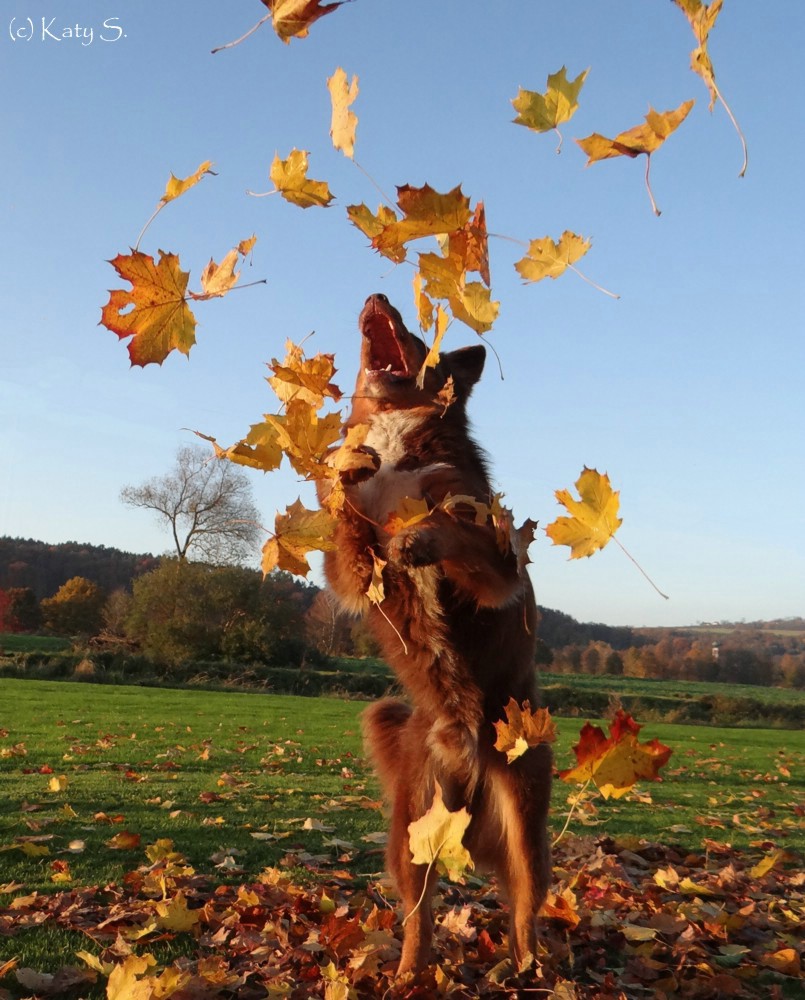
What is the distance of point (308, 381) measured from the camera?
3088 mm

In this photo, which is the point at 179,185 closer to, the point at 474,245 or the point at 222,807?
the point at 474,245

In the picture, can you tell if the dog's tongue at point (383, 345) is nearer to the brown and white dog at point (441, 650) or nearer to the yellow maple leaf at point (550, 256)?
the brown and white dog at point (441, 650)

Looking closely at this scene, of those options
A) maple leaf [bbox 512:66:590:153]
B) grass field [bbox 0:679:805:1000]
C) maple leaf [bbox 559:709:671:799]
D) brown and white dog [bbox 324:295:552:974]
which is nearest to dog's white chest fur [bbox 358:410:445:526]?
brown and white dog [bbox 324:295:552:974]

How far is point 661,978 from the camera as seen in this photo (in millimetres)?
3633

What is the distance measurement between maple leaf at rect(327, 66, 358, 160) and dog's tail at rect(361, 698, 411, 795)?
8.85ft

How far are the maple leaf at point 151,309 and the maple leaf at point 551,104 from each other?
1225 mm

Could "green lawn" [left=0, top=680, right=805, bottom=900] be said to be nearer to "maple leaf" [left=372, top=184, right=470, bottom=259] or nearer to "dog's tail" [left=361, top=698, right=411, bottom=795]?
"dog's tail" [left=361, top=698, right=411, bottom=795]

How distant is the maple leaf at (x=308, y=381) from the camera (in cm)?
308

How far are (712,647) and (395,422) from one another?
181 ft

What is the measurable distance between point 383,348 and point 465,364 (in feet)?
2.05

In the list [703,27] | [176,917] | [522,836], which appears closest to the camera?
[703,27]

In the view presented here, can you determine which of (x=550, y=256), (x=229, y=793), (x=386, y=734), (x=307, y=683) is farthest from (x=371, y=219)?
(x=307, y=683)

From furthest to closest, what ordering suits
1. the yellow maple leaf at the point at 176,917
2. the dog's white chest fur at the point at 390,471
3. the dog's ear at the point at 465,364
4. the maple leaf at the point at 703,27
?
the dog's ear at the point at 465,364, the dog's white chest fur at the point at 390,471, the yellow maple leaf at the point at 176,917, the maple leaf at the point at 703,27

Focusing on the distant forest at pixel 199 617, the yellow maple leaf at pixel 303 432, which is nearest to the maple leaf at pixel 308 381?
the yellow maple leaf at pixel 303 432
